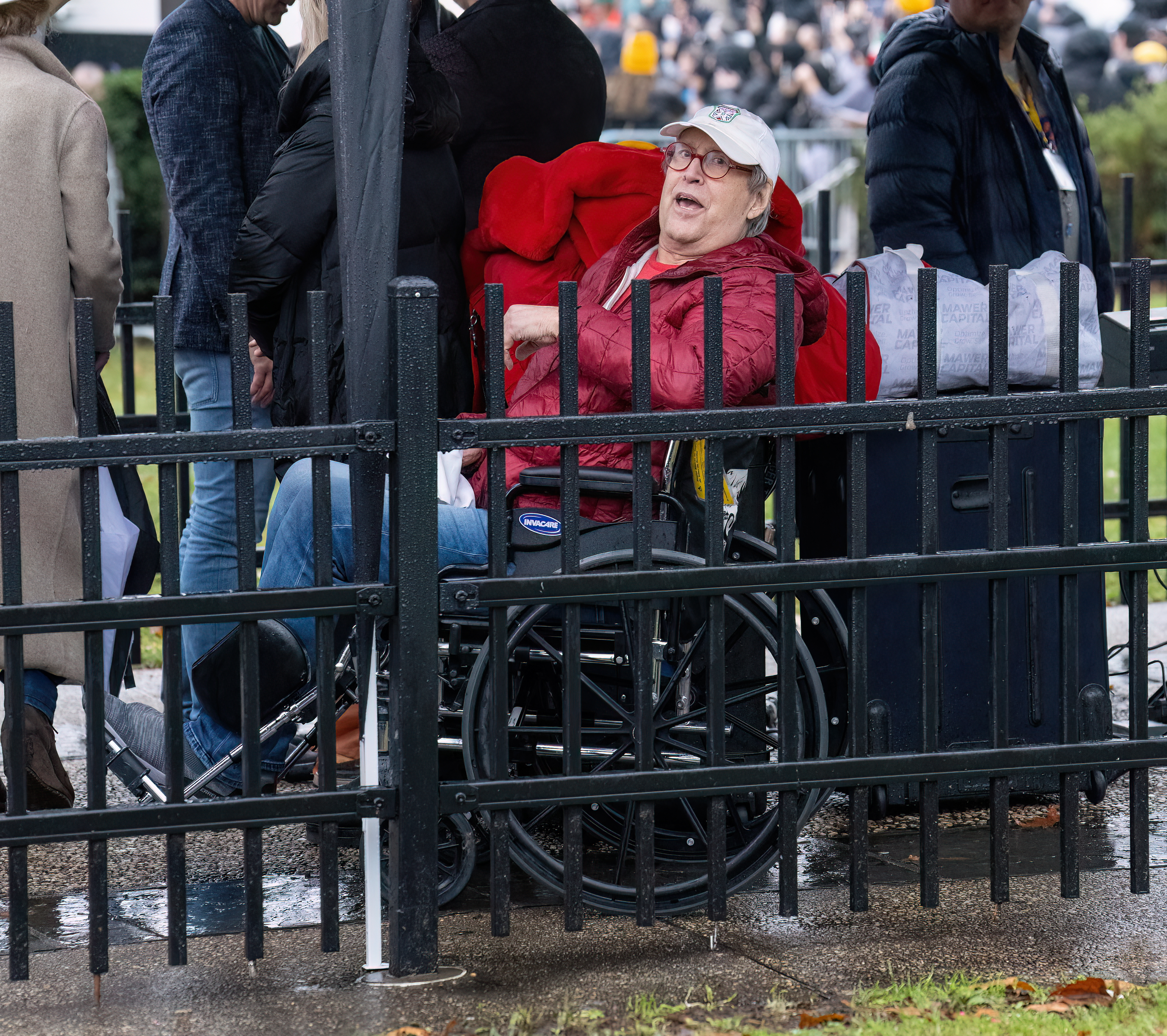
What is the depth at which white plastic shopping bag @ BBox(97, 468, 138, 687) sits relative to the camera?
3.73 metres

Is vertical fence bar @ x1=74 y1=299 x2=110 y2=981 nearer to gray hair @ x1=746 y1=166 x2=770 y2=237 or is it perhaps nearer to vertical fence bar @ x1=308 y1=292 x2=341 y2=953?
vertical fence bar @ x1=308 y1=292 x2=341 y2=953

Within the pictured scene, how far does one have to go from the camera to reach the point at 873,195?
15.9 ft

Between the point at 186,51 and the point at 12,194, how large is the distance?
0.79 meters

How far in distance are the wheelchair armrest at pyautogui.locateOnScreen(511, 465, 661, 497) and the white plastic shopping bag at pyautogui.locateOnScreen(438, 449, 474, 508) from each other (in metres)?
0.27

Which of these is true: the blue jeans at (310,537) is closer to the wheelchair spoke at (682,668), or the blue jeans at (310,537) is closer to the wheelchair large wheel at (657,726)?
the wheelchair large wheel at (657,726)

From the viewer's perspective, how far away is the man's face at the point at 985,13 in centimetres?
477

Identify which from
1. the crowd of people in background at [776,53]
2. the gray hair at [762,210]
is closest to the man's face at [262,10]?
the gray hair at [762,210]

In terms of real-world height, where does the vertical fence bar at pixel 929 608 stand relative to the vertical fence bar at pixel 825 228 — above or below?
below

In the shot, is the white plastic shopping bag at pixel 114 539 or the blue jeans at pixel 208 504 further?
the blue jeans at pixel 208 504

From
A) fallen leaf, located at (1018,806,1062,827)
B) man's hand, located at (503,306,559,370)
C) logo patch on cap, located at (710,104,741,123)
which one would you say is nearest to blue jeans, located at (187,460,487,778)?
man's hand, located at (503,306,559,370)

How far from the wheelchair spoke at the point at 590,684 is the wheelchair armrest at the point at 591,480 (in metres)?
0.30

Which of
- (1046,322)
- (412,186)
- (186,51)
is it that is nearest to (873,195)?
(1046,322)

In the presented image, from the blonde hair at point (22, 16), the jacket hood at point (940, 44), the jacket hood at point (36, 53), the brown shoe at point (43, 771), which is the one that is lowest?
the brown shoe at point (43, 771)

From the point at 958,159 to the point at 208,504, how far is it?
2321mm
